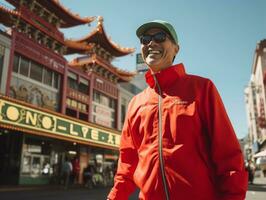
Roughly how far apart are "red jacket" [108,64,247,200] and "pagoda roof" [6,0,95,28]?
71.9 feet

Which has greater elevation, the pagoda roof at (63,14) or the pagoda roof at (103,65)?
the pagoda roof at (63,14)

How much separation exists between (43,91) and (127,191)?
20403mm

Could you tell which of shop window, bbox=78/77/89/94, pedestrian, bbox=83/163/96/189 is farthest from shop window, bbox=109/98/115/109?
Result: pedestrian, bbox=83/163/96/189

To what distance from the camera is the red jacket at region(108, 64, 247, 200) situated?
144 centimetres

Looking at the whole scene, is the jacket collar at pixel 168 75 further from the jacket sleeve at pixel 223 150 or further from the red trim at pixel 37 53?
the red trim at pixel 37 53

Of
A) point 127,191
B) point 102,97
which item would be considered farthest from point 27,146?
point 127,191

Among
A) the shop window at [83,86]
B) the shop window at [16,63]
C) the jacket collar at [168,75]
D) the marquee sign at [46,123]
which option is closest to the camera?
the jacket collar at [168,75]

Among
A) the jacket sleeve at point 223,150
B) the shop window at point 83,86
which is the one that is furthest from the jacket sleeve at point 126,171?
the shop window at point 83,86

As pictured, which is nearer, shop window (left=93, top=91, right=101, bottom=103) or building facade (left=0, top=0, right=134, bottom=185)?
building facade (left=0, top=0, right=134, bottom=185)

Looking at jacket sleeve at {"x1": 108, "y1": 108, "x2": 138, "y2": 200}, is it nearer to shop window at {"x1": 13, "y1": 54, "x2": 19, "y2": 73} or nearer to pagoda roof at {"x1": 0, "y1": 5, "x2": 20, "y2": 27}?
shop window at {"x1": 13, "y1": 54, "x2": 19, "y2": 73}

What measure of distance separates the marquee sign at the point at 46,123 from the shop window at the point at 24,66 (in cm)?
454

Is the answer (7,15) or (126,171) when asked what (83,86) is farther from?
(126,171)

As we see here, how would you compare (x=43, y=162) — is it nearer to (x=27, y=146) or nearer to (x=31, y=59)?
(x=27, y=146)

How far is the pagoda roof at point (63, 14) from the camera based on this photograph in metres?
24.0
